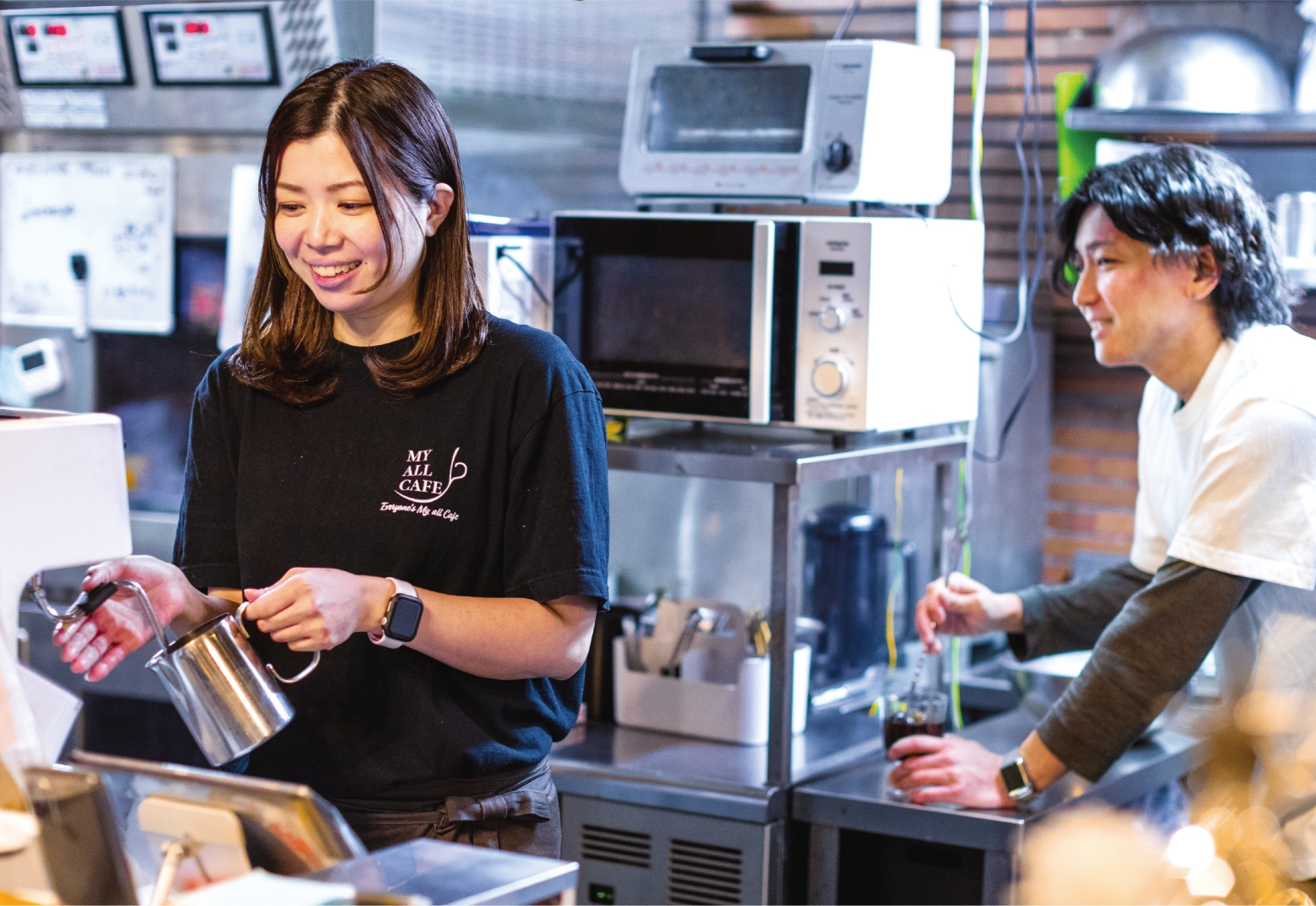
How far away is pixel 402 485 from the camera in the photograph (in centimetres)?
158

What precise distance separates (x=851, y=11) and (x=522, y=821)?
2767 mm

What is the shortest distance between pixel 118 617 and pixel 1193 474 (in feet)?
5.10

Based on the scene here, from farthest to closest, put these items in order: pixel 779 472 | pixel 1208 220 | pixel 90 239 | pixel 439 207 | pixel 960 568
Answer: pixel 90 239
pixel 960 568
pixel 779 472
pixel 1208 220
pixel 439 207

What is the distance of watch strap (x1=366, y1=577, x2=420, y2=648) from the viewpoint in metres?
1.43

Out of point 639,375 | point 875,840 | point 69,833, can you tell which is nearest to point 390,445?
point 69,833

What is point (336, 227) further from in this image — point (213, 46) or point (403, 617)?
point (213, 46)

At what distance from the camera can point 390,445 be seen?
5.21ft

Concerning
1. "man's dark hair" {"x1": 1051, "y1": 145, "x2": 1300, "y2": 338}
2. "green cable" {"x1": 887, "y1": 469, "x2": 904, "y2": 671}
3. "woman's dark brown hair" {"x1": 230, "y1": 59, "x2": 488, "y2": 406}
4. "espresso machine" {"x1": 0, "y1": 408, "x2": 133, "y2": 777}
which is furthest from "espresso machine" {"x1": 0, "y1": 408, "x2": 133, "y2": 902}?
"green cable" {"x1": 887, "y1": 469, "x2": 904, "y2": 671}

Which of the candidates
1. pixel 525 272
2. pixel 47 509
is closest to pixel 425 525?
pixel 47 509

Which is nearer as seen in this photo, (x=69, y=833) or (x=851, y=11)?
(x=69, y=833)

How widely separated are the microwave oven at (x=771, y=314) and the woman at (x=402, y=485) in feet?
2.82

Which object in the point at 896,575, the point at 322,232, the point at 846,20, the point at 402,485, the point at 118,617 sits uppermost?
the point at 846,20

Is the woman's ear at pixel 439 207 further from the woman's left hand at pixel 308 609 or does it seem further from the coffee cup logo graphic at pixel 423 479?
the woman's left hand at pixel 308 609

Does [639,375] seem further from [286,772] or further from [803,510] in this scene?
[286,772]
